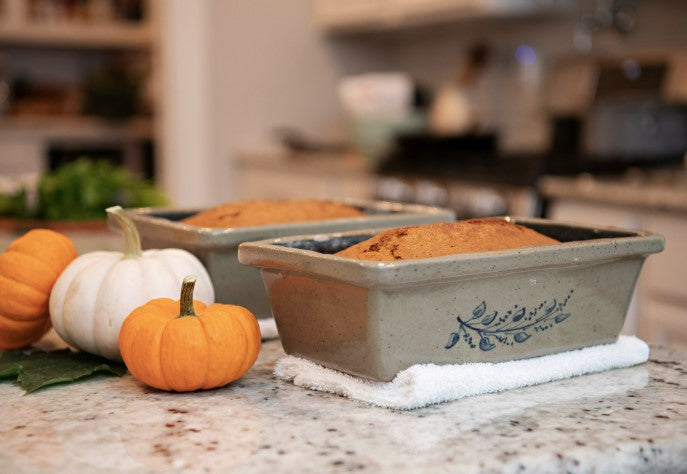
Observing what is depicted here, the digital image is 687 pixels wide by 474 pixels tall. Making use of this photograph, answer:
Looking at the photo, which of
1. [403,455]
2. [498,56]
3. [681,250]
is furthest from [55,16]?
[403,455]

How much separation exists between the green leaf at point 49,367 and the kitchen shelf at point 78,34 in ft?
17.0

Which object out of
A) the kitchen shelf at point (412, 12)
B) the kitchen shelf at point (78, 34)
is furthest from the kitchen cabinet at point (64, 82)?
the kitchen shelf at point (412, 12)

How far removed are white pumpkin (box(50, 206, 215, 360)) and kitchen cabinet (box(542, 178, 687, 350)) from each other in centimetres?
156

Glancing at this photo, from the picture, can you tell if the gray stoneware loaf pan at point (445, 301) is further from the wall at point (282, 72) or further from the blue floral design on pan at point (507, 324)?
the wall at point (282, 72)

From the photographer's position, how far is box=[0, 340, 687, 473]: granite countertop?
27.0 inches

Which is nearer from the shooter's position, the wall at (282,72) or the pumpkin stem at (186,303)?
the pumpkin stem at (186,303)

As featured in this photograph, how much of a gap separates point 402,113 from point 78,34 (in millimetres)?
2925

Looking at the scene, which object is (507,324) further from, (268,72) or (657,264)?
(268,72)

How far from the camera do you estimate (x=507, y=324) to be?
0.87m

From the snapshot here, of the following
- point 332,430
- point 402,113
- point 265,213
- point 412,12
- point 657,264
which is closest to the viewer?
point 332,430

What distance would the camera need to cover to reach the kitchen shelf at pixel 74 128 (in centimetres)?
570

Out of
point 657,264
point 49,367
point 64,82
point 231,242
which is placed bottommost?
point 657,264

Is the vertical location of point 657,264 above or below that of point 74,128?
below

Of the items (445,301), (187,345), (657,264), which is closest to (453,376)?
(445,301)
